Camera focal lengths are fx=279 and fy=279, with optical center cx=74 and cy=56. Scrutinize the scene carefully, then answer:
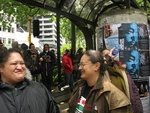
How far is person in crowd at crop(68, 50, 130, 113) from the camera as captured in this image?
2.63 m

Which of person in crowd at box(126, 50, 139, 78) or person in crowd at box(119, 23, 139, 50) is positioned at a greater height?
person in crowd at box(119, 23, 139, 50)

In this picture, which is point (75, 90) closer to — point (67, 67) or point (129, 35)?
point (129, 35)

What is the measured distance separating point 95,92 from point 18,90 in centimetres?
76

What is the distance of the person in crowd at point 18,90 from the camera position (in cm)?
232

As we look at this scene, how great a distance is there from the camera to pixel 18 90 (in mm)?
2408

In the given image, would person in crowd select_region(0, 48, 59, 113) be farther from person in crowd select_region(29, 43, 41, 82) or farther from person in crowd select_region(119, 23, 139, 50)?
person in crowd select_region(29, 43, 41, 82)

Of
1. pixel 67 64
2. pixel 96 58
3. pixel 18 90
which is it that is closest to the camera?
pixel 18 90

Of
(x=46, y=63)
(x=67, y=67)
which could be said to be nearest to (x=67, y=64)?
(x=67, y=67)

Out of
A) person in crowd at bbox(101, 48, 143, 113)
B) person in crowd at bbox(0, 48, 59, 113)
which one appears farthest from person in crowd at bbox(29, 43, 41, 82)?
person in crowd at bbox(0, 48, 59, 113)

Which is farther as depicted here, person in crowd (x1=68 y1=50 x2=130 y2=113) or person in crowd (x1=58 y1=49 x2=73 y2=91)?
person in crowd (x1=58 y1=49 x2=73 y2=91)

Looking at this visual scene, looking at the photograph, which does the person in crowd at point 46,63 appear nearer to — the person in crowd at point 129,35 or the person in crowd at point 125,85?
the person in crowd at point 129,35

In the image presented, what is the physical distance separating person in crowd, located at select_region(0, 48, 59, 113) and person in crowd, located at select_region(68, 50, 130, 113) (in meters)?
0.34

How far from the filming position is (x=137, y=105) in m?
3.37

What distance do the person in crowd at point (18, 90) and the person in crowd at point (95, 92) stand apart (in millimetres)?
343
